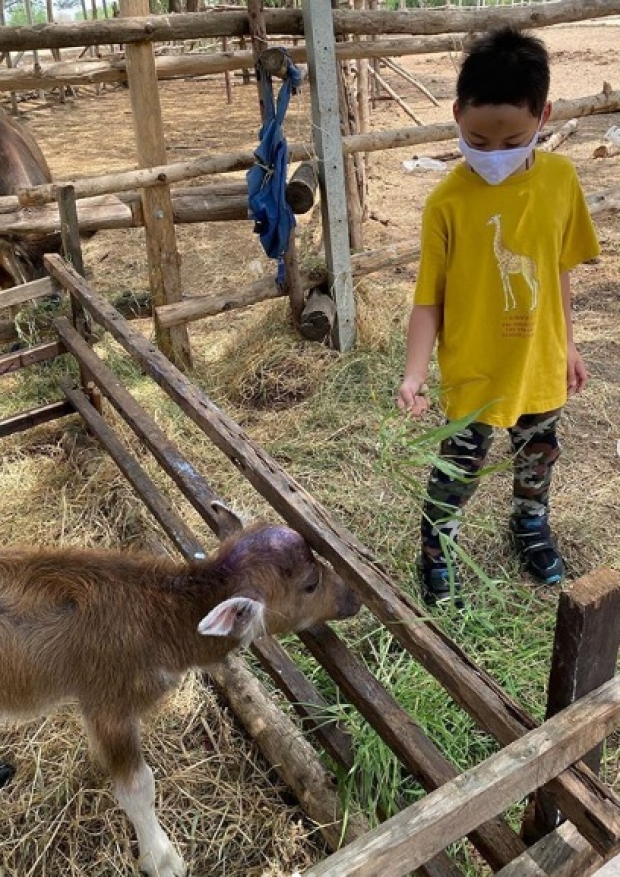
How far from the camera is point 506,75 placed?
7.52 feet

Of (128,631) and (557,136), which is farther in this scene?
(557,136)

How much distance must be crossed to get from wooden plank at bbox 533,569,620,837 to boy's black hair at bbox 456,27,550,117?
1431mm

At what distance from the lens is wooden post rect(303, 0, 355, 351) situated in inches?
181

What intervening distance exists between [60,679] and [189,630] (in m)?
0.38

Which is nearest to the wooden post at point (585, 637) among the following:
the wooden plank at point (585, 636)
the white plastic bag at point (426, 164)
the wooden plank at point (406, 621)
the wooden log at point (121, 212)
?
the wooden plank at point (585, 636)

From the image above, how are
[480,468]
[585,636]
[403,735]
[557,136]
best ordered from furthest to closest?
[557,136]
[480,468]
[403,735]
[585,636]

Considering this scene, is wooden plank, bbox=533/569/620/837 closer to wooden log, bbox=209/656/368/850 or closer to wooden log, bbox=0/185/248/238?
wooden log, bbox=209/656/368/850

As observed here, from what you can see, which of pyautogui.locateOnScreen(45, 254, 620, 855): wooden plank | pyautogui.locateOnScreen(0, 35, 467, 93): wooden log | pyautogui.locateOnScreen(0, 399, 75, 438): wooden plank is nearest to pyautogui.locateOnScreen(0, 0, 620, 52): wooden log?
pyautogui.locateOnScreen(0, 35, 467, 93): wooden log

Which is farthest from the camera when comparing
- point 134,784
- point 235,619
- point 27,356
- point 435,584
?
point 27,356

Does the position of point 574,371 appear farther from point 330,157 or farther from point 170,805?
point 330,157

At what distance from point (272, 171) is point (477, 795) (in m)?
3.88

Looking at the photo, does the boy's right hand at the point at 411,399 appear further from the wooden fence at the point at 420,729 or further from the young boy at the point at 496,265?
the wooden fence at the point at 420,729

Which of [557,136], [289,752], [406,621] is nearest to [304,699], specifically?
[289,752]

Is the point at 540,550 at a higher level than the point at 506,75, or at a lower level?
lower
